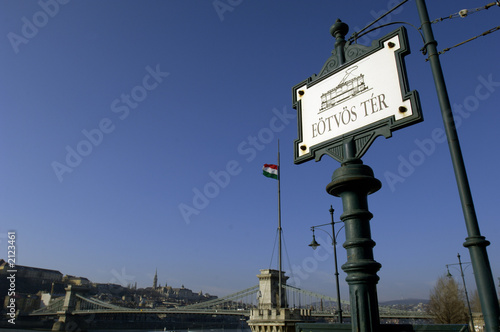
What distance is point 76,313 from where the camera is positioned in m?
85.7

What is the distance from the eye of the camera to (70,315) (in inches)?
3408

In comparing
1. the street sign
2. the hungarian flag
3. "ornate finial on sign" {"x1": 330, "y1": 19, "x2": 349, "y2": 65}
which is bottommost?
the street sign

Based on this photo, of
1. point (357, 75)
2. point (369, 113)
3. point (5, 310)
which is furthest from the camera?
point (5, 310)

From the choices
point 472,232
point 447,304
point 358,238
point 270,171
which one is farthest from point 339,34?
point 447,304

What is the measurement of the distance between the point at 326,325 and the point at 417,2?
3832 millimetres

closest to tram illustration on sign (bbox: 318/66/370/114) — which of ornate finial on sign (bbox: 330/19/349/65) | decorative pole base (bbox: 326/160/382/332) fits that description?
ornate finial on sign (bbox: 330/19/349/65)

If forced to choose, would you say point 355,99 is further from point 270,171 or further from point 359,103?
point 270,171

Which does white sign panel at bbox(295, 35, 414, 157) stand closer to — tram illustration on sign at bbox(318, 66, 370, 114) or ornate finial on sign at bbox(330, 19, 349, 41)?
tram illustration on sign at bbox(318, 66, 370, 114)

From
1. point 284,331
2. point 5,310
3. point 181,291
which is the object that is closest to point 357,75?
point 284,331

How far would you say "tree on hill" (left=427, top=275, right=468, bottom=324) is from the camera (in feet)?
142

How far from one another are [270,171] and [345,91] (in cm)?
2434

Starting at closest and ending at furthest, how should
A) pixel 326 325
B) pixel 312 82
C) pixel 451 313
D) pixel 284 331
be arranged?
pixel 326 325, pixel 312 82, pixel 284 331, pixel 451 313

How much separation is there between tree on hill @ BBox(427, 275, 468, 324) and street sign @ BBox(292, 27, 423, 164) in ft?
162

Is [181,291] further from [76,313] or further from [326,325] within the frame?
[326,325]
